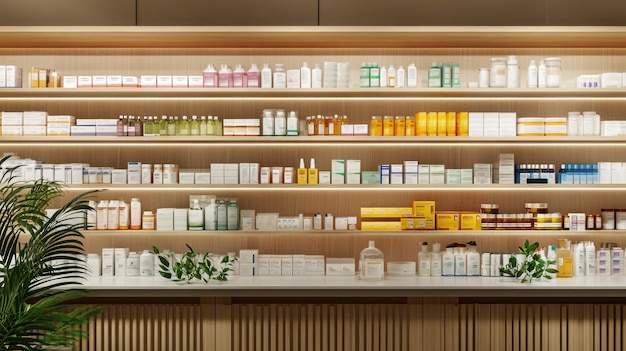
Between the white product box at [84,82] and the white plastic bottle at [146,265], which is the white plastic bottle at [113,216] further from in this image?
the white product box at [84,82]

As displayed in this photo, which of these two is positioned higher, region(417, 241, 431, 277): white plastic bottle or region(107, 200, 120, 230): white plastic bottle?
region(107, 200, 120, 230): white plastic bottle

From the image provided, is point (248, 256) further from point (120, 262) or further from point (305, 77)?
point (305, 77)

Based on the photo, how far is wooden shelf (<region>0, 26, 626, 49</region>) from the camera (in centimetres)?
450

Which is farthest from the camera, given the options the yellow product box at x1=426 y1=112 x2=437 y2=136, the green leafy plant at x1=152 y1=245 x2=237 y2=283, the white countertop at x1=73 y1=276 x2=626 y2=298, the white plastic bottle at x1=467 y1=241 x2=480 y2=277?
the yellow product box at x1=426 y1=112 x2=437 y2=136

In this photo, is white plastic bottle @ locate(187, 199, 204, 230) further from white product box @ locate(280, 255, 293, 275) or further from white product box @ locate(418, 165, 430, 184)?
white product box @ locate(418, 165, 430, 184)

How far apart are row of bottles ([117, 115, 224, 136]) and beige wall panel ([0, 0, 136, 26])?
762mm

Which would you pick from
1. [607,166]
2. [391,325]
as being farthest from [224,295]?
[607,166]

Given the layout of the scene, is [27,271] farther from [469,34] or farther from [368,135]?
[469,34]

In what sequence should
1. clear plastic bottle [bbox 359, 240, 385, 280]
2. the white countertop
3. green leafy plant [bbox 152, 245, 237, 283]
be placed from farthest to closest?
clear plastic bottle [bbox 359, 240, 385, 280], green leafy plant [bbox 152, 245, 237, 283], the white countertop

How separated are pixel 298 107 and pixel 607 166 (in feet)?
7.99

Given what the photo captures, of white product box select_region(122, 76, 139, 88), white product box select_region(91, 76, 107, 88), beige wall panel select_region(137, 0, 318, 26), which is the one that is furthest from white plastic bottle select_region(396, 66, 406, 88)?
white product box select_region(91, 76, 107, 88)

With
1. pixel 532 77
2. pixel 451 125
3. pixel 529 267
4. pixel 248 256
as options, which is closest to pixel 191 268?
pixel 248 256

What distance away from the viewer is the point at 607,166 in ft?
15.5

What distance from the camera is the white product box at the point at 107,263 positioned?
4.68 metres
